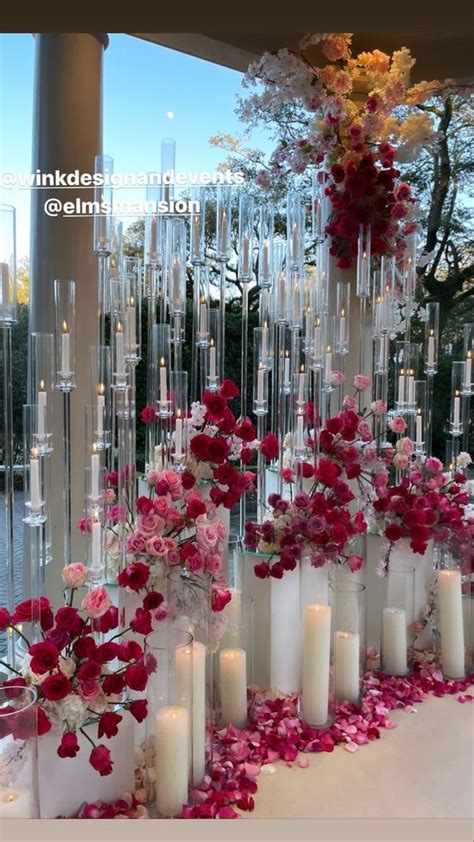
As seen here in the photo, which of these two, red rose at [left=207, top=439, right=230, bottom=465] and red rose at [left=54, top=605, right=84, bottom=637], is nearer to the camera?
red rose at [left=54, top=605, right=84, bottom=637]

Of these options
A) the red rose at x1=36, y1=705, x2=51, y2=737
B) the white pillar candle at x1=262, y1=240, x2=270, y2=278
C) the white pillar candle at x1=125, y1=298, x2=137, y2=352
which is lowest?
the red rose at x1=36, y1=705, x2=51, y2=737

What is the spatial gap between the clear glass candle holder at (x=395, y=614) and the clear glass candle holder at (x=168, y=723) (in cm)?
80

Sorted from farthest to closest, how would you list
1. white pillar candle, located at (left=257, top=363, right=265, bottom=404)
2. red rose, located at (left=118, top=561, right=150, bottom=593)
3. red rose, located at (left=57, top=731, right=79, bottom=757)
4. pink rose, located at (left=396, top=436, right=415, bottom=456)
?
pink rose, located at (left=396, top=436, right=415, bottom=456) → white pillar candle, located at (left=257, top=363, right=265, bottom=404) → red rose, located at (left=118, top=561, right=150, bottom=593) → red rose, located at (left=57, top=731, right=79, bottom=757)

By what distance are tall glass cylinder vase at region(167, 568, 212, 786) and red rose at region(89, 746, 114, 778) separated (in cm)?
20

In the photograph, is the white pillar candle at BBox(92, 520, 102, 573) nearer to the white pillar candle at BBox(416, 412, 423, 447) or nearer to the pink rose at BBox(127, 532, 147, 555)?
the pink rose at BBox(127, 532, 147, 555)

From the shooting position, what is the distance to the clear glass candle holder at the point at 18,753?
1023 mm

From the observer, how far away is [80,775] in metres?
1.21

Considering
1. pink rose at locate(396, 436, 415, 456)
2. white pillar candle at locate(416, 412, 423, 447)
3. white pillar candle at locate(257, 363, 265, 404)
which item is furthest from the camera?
white pillar candle at locate(416, 412, 423, 447)

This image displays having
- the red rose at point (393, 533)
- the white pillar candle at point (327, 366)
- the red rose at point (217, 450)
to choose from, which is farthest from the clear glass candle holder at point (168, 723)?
the white pillar candle at point (327, 366)

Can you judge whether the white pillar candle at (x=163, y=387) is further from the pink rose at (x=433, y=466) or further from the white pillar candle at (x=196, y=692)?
the pink rose at (x=433, y=466)

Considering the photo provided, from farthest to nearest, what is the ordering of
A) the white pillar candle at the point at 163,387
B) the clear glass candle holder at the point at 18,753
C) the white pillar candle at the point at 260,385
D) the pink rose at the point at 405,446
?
the pink rose at the point at 405,446 → the white pillar candle at the point at 260,385 → the white pillar candle at the point at 163,387 → the clear glass candle holder at the point at 18,753

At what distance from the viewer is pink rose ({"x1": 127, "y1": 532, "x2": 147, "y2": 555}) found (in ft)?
4.73

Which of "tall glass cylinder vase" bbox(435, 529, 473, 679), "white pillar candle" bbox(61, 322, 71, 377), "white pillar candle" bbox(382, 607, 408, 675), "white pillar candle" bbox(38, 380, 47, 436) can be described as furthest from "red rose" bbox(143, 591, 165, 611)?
"tall glass cylinder vase" bbox(435, 529, 473, 679)

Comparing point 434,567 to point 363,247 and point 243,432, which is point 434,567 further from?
point 363,247
